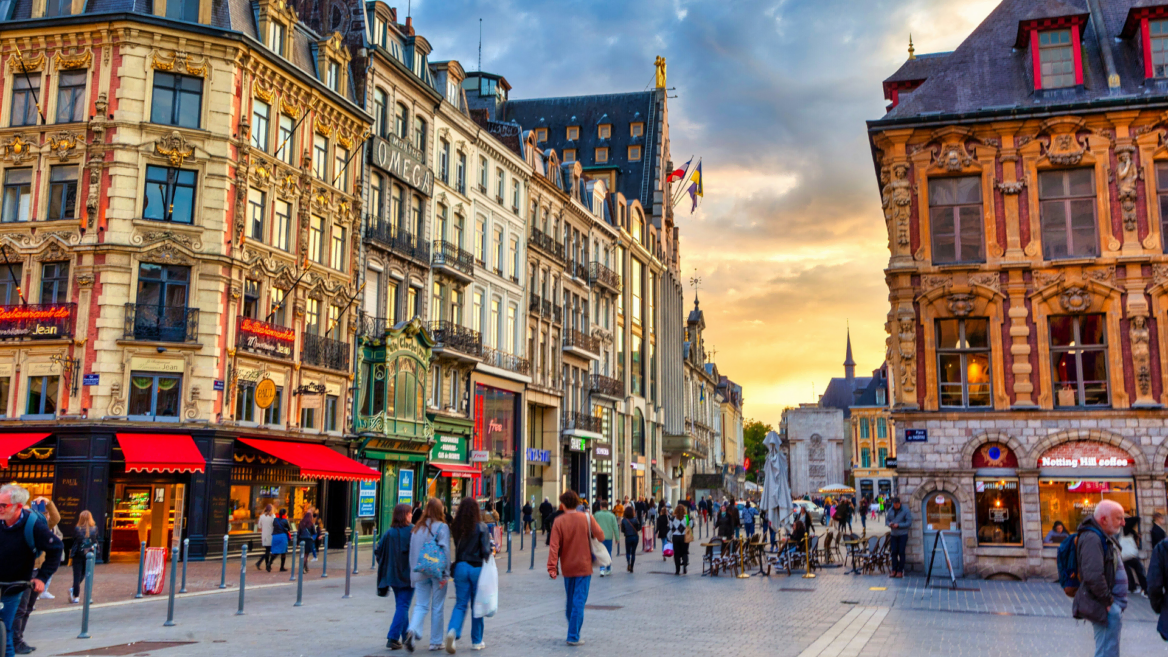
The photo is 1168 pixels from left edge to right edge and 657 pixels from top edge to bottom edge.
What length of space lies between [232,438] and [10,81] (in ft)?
38.8

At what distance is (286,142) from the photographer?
30.5 meters

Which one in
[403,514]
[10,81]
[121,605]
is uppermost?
[10,81]

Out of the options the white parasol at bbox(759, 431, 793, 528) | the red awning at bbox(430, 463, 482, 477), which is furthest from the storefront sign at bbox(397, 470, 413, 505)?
the white parasol at bbox(759, 431, 793, 528)

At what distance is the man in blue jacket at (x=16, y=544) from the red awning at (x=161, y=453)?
17.0 meters

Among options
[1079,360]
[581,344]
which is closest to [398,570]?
[1079,360]

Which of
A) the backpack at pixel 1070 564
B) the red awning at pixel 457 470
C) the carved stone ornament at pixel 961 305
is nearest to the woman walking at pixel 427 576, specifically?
the backpack at pixel 1070 564

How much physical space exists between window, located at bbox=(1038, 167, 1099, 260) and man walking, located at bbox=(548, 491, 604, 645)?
1729cm

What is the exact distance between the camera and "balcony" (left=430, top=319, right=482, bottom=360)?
3747 cm

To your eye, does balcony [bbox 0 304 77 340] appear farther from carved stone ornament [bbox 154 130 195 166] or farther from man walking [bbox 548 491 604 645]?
man walking [bbox 548 491 604 645]

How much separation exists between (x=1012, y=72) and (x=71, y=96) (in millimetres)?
25425

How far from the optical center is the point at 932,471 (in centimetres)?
2388

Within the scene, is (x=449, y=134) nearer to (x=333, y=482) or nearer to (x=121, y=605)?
(x=333, y=482)

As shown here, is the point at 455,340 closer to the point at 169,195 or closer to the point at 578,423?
the point at 169,195

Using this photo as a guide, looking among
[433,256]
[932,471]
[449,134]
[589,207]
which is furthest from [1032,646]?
[589,207]
